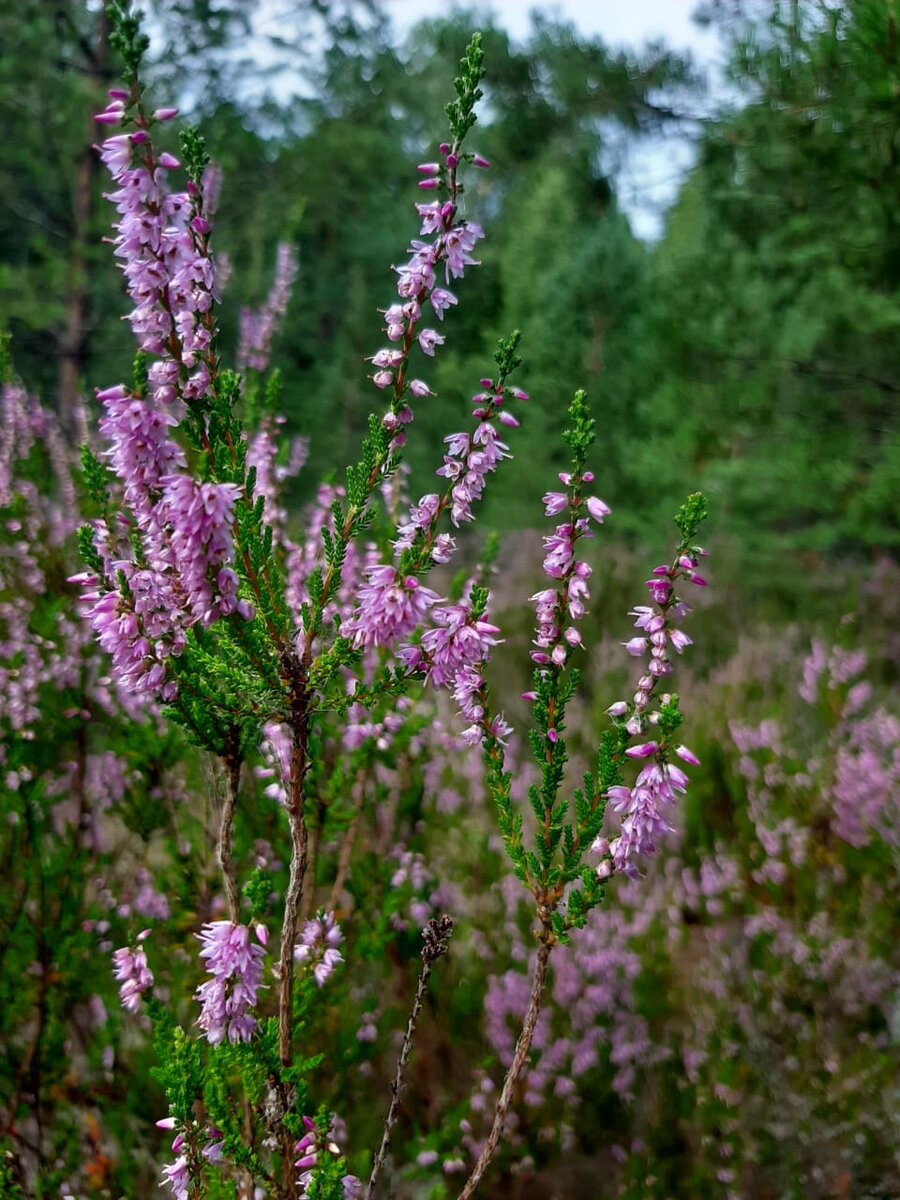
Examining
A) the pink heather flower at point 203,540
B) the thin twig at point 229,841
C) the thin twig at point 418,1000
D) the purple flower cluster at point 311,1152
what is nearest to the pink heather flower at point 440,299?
the pink heather flower at point 203,540

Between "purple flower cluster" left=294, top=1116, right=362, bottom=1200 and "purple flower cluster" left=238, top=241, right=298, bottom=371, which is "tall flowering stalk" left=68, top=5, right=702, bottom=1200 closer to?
"purple flower cluster" left=294, top=1116, right=362, bottom=1200

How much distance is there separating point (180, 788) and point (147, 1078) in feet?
3.57

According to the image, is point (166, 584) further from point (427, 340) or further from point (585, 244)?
point (585, 244)

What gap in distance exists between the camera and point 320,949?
6.91 ft

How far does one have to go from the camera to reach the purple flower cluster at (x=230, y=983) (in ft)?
5.07

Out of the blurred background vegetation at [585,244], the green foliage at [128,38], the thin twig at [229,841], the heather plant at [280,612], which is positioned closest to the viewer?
the green foliage at [128,38]

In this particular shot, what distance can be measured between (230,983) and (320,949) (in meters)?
0.54

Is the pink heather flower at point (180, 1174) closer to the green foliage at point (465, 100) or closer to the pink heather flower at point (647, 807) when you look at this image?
the pink heather flower at point (647, 807)

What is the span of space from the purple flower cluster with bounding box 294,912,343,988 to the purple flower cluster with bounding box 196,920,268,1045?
34 centimetres

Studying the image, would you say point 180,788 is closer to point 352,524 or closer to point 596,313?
point 352,524

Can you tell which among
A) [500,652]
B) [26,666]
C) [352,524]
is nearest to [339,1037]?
[26,666]

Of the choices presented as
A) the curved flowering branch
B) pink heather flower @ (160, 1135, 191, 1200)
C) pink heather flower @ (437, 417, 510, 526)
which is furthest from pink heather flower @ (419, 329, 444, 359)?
pink heather flower @ (160, 1135, 191, 1200)

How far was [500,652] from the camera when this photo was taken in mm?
11625

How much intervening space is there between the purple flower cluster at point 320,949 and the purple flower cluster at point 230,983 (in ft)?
1.11
